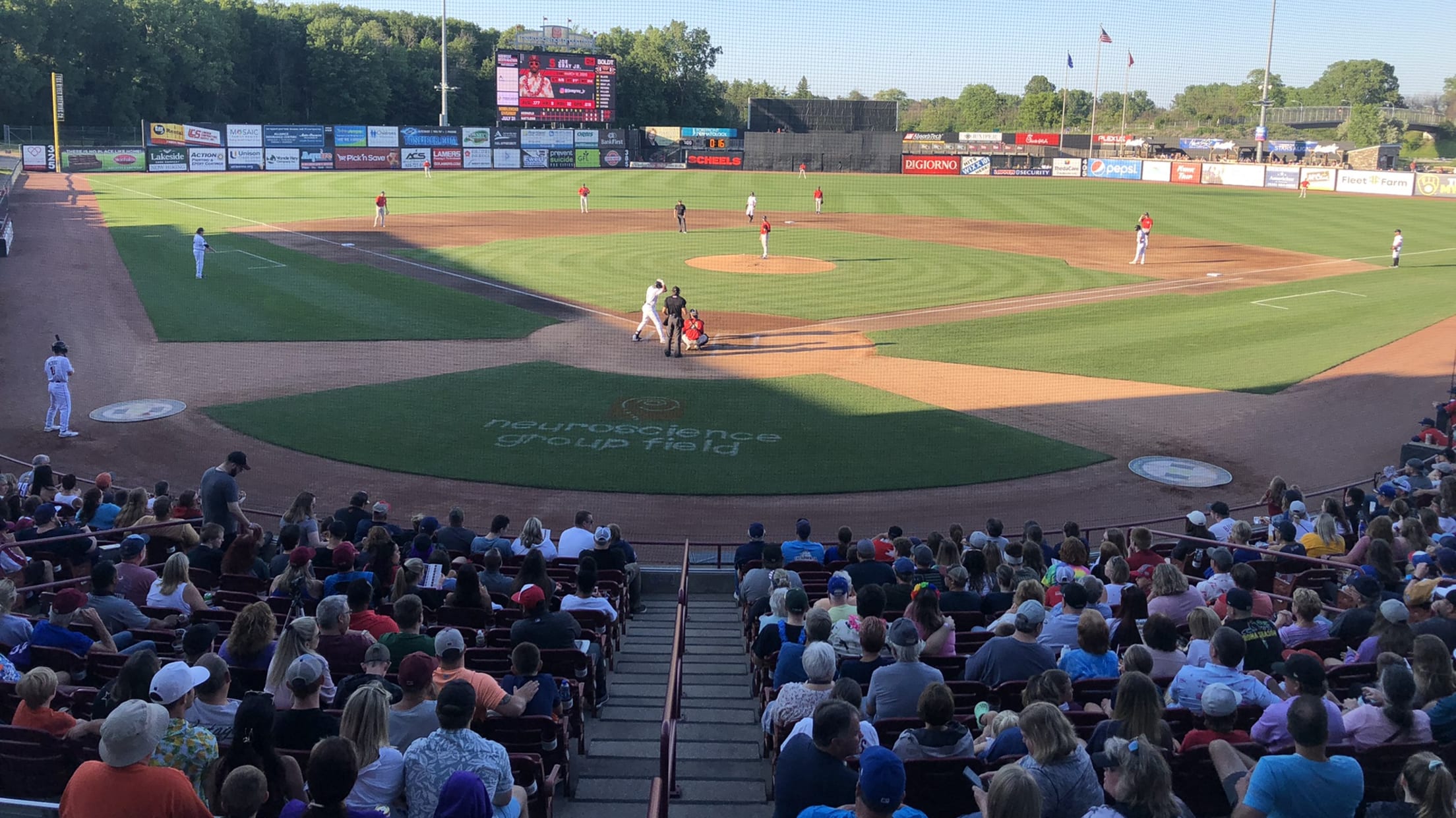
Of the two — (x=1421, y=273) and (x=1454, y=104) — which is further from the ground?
(x=1454, y=104)

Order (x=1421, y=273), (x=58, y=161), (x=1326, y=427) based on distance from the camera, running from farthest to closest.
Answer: (x=58, y=161) < (x=1421, y=273) < (x=1326, y=427)

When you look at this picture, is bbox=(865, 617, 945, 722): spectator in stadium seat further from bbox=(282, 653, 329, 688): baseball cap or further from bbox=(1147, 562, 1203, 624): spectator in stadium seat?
bbox=(282, 653, 329, 688): baseball cap

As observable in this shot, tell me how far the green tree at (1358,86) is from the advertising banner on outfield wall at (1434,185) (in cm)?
11320

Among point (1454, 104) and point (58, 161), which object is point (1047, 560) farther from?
point (1454, 104)

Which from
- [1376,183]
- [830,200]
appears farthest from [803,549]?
[1376,183]

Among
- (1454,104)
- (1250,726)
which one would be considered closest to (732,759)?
(1250,726)

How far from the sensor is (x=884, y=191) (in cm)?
7394

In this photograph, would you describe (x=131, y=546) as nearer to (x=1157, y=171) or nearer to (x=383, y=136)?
(x=383, y=136)

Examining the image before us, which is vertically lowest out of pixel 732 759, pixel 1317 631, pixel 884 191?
pixel 732 759

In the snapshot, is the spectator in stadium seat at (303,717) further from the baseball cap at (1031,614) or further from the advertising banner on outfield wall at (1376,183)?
the advertising banner on outfield wall at (1376,183)

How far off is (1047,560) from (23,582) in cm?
1028

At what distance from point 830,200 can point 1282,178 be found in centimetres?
3788

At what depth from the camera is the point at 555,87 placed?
8550 centimetres

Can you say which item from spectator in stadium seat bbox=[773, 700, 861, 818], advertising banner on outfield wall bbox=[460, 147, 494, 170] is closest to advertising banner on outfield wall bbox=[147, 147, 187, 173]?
advertising banner on outfield wall bbox=[460, 147, 494, 170]
